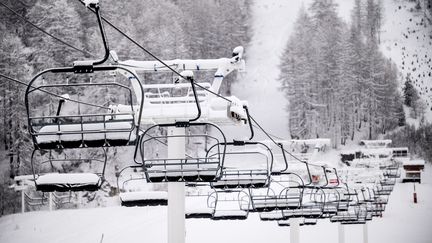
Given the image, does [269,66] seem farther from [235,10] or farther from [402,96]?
[402,96]

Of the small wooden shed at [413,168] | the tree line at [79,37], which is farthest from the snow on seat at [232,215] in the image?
the small wooden shed at [413,168]

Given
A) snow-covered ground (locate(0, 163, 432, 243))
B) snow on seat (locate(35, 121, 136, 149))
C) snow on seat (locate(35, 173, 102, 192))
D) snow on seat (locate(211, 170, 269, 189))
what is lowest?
snow-covered ground (locate(0, 163, 432, 243))

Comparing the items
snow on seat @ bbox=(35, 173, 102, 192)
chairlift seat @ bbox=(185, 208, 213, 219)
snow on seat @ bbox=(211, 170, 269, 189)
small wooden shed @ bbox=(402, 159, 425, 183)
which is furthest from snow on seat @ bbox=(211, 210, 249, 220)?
small wooden shed @ bbox=(402, 159, 425, 183)

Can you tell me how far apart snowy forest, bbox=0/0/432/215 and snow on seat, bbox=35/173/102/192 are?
27.0 m

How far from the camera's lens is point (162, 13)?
189 feet

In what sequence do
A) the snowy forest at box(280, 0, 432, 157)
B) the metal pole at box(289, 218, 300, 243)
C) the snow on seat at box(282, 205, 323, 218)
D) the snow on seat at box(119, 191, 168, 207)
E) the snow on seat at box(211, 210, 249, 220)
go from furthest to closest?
the snowy forest at box(280, 0, 432, 157) < the metal pole at box(289, 218, 300, 243) < the snow on seat at box(282, 205, 323, 218) < the snow on seat at box(211, 210, 249, 220) < the snow on seat at box(119, 191, 168, 207)

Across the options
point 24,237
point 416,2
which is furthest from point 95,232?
point 416,2

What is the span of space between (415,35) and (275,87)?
87.5ft

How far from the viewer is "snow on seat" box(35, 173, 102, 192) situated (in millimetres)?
5039

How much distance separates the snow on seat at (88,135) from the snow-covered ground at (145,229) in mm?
15749

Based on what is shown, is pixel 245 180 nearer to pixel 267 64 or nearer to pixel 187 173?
pixel 187 173

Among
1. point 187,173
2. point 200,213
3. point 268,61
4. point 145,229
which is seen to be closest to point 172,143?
point 200,213

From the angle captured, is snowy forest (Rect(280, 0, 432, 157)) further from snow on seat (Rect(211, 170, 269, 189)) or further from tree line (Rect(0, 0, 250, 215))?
snow on seat (Rect(211, 170, 269, 189))

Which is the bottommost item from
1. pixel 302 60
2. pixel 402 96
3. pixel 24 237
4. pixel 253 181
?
pixel 24 237
